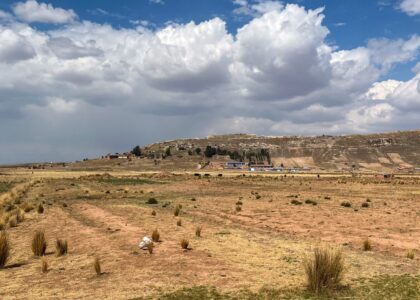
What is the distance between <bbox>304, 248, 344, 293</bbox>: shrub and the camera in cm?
1132

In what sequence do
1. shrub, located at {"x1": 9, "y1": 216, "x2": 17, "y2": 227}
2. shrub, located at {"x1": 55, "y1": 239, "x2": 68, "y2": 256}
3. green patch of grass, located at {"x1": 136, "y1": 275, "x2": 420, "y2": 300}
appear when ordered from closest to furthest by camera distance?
green patch of grass, located at {"x1": 136, "y1": 275, "x2": 420, "y2": 300} < shrub, located at {"x1": 55, "y1": 239, "x2": 68, "y2": 256} < shrub, located at {"x1": 9, "y1": 216, "x2": 17, "y2": 227}

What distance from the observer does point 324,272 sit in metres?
11.4

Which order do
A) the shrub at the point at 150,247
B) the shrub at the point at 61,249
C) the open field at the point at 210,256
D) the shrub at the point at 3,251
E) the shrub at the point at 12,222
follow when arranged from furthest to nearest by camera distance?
1. the shrub at the point at 12,222
2. the shrub at the point at 61,249
3. the shrub at the point at 150,247
4. the shrub at the point at 3,251
5. the open field at the point at 210,256

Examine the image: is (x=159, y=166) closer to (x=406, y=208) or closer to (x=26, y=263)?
(x=406, y=208)

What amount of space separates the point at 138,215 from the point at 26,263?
43.2 ft

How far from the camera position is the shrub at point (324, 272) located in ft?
37.1

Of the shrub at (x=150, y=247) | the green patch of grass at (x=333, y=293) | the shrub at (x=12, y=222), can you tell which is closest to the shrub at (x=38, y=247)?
the shrub at (x=150, y=247)

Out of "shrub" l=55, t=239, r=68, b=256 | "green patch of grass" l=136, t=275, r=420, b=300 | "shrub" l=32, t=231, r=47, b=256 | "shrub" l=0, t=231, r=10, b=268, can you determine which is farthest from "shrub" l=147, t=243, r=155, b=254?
"shrub" l=0, t=231, r=10, b=268

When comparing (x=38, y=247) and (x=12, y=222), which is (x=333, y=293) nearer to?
(x=38, y=247)

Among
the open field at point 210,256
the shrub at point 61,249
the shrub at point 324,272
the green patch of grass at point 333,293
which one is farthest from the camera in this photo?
the shrub at point 61,249

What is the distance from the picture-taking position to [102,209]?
33.1 m

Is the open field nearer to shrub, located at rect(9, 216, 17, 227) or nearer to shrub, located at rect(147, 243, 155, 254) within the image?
shrub, located at rect(147, 243, 155, 254)

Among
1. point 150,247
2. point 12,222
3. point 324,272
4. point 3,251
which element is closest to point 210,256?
point 150,247

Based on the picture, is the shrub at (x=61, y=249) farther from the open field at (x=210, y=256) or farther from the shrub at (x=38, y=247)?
the shrub at (x=38, y=247)
